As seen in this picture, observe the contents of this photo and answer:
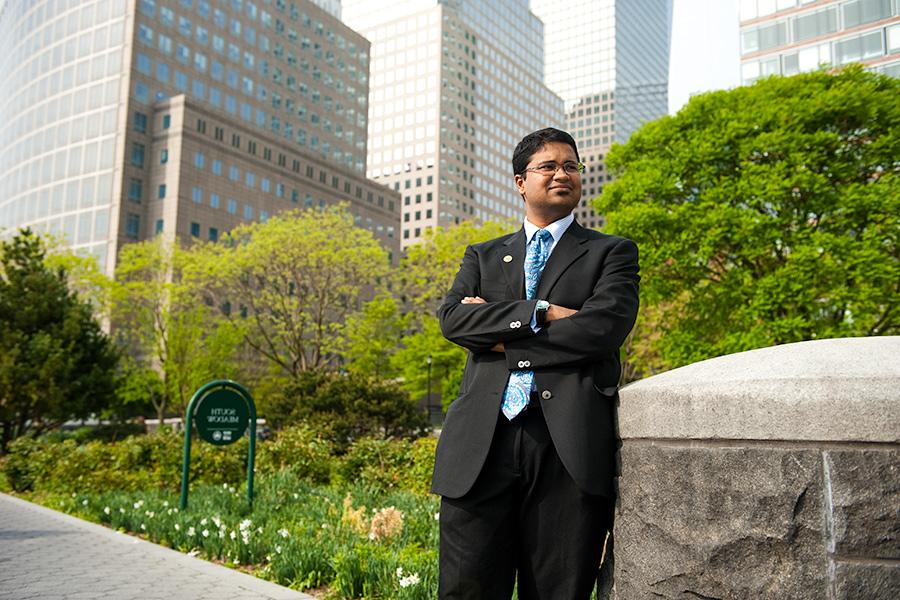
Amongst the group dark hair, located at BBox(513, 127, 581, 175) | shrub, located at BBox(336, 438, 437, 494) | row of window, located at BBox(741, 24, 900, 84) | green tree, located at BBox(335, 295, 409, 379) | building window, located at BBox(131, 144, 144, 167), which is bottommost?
shrub, located at BBox(336, 438, 437, 494)

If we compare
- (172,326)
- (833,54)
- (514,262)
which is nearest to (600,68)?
(833,54)

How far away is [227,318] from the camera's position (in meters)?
36.0

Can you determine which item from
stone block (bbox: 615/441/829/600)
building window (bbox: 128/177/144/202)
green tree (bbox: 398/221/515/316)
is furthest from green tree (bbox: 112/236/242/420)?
stone block (bbox: 615/441/829/600)

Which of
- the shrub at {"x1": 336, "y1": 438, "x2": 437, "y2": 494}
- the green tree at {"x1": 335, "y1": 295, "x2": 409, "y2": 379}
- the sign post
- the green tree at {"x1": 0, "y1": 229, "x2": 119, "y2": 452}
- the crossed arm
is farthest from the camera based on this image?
the green tree at {"x1": 335, "y1": 295, "x2": 409, "y2": 379}

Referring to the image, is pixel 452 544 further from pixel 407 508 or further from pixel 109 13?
pixel 109 13

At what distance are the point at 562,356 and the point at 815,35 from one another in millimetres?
45742

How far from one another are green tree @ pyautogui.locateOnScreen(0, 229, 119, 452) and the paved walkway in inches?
416

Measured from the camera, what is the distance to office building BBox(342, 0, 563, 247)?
11456cm

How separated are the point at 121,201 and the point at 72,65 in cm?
1790

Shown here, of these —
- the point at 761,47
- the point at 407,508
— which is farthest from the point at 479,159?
the point at 407,508

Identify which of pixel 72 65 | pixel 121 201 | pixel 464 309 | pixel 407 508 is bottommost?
pixel 407 508

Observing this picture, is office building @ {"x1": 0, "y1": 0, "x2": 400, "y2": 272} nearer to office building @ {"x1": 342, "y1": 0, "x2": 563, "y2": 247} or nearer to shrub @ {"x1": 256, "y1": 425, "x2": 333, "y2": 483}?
office building @ {"x1": 342, "y1": 0, "x2": 563, "y2": 247}

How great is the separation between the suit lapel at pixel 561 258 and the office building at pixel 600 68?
179 metres

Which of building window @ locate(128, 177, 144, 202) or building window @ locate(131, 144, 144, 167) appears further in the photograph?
building window @ locate(131, 144, 144, 167)
